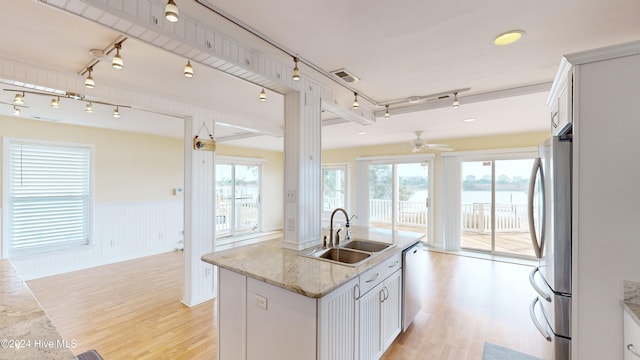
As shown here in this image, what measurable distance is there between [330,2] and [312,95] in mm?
1078

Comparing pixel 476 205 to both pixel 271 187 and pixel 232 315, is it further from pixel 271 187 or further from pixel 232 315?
pixel 232 315

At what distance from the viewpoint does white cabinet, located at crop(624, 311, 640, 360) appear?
116cm

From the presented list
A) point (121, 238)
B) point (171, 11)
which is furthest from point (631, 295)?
point (121, 238)

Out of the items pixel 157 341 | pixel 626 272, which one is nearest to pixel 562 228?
pixel 626 272

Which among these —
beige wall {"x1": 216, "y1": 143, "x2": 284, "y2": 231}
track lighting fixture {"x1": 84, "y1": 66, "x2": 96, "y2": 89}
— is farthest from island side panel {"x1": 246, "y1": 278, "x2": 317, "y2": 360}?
beige wall {"x1": 216, "y1": 143, "x2": 284, "y2": 231}

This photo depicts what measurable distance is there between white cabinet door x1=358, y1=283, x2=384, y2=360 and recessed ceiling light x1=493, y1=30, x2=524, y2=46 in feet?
6.51

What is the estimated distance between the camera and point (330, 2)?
1461 mm

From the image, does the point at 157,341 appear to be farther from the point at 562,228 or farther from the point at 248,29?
the point at 562,228

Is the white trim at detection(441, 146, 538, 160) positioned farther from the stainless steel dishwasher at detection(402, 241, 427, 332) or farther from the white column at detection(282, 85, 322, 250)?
the white column at detection(282, 85, 322, 250)

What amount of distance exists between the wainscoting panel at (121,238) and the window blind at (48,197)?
163 mm

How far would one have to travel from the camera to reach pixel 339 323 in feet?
5.29

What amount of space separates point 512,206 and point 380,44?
5.38 meters

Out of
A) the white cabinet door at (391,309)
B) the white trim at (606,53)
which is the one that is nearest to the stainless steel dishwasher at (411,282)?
the white cabinet door at (391,309)

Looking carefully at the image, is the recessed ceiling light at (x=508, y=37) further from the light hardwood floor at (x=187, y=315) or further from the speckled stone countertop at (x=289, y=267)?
the light hardwood floor at (x=187, y=315)
